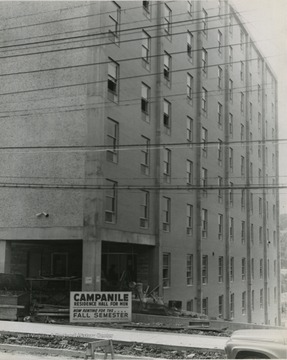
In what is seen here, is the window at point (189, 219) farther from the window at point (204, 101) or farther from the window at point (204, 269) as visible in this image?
the window at point (204, 101)

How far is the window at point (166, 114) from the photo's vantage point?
31.5m

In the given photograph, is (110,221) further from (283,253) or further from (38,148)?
(283,253)

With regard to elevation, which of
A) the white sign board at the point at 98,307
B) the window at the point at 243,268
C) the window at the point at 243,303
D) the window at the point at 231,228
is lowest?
the window at the point at 243,303

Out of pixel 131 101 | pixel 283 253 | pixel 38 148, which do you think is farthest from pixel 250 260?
pixel 38 148

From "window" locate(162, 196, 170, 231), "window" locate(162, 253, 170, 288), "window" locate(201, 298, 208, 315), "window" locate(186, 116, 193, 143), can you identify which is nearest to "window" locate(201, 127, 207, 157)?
"window" locate(186, 116, 193, 143)

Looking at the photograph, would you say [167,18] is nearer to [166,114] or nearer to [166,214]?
[166,114]

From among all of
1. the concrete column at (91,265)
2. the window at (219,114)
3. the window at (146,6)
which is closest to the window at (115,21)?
the window at (146,6)

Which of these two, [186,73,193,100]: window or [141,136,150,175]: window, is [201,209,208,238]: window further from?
[141,136,150,175]: window

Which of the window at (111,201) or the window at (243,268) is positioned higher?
the window at (111,201)

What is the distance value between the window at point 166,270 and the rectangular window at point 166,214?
66.6 inches

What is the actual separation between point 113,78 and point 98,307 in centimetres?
1269

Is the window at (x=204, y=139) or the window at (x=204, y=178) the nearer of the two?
the window at (x=204, y=178)

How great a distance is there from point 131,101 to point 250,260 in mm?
24482

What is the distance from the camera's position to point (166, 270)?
30.6 meters
